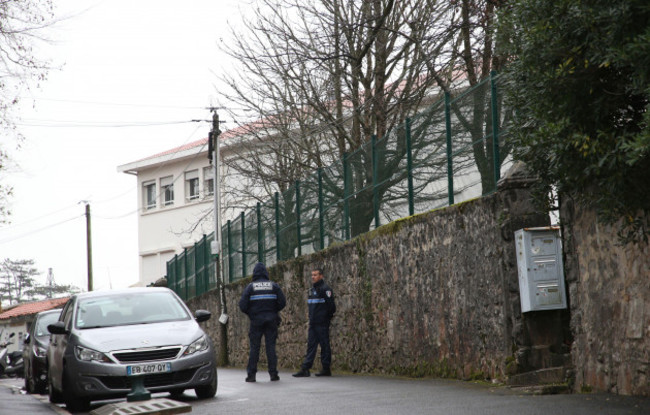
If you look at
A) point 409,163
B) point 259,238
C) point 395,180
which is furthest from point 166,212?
point 409,163

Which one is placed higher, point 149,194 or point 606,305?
point 149,194

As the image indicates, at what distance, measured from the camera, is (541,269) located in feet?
35.1

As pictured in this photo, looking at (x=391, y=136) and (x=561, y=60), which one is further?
(x=391, y=136)

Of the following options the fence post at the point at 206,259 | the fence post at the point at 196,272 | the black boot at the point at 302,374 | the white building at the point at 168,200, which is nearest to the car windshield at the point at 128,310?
the black boot at the point at 302,374

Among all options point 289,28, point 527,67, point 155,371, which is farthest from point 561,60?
point 289,28

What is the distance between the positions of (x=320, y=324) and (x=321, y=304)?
330 mm

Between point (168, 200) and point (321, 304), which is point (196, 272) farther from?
point (168, 200)

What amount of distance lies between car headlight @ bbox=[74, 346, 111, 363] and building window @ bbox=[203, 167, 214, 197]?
121ft

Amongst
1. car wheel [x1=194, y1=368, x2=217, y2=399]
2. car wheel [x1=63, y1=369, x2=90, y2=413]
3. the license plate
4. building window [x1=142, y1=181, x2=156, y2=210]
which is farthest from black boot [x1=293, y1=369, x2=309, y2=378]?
building window [x1=142, y1=181, x2=156, y2=210]

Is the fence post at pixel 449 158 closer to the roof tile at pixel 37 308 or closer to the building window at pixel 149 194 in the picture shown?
the building window at pixel 149 194

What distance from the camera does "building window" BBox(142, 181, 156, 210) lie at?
174 ft

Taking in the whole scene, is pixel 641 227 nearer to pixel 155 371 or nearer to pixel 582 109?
pixel 582 109

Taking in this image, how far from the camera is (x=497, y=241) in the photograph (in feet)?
37.0

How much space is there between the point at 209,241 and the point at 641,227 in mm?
22050
